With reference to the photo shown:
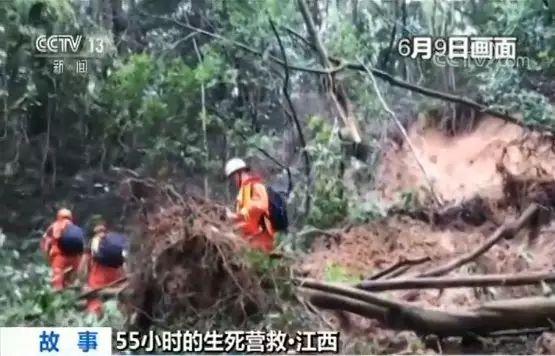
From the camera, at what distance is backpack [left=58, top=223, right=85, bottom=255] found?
68.1 inches

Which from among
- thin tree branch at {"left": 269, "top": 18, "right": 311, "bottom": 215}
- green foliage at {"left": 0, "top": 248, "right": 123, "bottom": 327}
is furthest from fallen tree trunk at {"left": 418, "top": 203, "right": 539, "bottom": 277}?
green foliage at {"left": 0, "top": 248, "right": 123, "bottom": 327}

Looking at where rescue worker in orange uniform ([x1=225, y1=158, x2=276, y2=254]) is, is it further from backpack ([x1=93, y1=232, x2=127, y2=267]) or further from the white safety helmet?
backpack ([x1=93, y1=232, x2=127, y2=267])

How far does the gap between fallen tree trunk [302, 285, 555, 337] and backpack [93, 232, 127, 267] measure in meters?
0.41

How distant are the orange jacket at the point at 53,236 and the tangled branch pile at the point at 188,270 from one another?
0.49ft

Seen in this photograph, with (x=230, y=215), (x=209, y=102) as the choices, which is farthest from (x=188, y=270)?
(x=209, y=102)

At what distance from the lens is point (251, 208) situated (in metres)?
1.73

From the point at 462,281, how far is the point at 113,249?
71 centimetres

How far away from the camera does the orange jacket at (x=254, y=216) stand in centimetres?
172

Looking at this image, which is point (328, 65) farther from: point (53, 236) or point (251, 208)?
point (53, 236)

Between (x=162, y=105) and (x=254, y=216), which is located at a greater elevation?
(x=162, y=105)

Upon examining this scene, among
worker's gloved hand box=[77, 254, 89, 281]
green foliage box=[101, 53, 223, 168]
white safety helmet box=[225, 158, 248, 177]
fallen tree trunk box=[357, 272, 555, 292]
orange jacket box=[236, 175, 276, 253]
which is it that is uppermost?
green foliage box=[101, 53, 223, 168]

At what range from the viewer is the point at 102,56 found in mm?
1750

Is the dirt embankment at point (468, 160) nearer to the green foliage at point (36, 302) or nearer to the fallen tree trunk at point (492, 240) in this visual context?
the fallen tree trunk at point (492, 240)

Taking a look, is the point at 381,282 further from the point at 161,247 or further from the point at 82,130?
the point at 82,130
